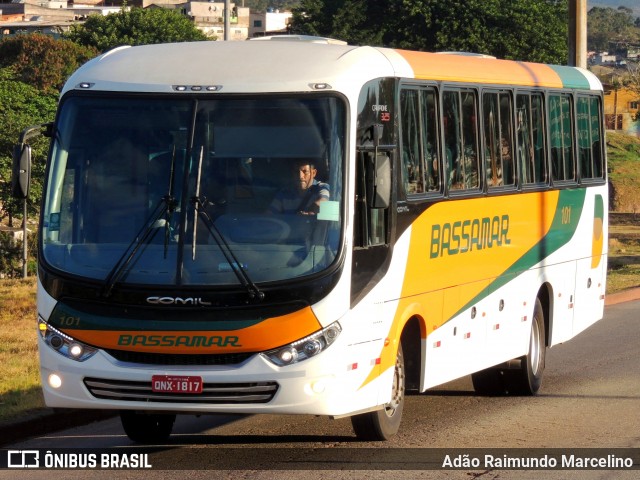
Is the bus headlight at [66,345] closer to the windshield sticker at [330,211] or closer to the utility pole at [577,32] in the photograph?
the windshield sticker at [330,211]

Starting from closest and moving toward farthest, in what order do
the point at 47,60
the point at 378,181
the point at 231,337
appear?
the point at 231,337 → the point at 378,181 → the point at 47,60

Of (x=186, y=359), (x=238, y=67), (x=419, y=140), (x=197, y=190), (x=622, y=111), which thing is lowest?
(x=622, y=111)

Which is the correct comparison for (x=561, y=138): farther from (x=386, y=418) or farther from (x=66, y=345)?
(x=66, y=345)

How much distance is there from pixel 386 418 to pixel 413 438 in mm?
458

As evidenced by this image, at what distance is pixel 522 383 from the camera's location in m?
12.5

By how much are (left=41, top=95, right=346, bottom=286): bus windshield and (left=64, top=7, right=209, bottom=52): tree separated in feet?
280

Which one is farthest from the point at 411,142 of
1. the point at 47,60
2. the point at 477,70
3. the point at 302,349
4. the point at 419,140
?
the point at 47,60

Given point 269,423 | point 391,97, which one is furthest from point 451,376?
point 391,97

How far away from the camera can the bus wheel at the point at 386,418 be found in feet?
31.4

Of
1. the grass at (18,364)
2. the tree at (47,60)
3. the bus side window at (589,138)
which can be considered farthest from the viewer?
the tree at (47,60)

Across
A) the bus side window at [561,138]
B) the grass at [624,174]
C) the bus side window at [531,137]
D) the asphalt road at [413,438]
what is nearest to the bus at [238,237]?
the asphalt road at [413,438]

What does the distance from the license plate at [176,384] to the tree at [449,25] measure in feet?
201

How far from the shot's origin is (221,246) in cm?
868

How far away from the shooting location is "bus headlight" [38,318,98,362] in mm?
8758
